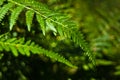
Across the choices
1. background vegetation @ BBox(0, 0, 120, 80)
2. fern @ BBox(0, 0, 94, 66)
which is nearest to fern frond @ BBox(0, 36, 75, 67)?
fern @ BBox(0, 0, 94, 66)

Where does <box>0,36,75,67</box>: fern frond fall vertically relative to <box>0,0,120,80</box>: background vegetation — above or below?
above

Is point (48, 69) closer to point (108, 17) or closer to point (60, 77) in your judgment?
point (60, 77)

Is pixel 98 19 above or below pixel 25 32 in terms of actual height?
below

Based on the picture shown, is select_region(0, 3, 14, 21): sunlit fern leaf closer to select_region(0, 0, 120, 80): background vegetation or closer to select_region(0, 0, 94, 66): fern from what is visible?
select_region(0, 0, 94, 66): fern

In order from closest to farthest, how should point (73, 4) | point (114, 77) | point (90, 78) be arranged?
point (90, 78), point (114, 77), point (73, 4)

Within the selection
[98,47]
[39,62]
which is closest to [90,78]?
[39,62]

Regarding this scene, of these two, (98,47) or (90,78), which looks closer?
(90,78)
